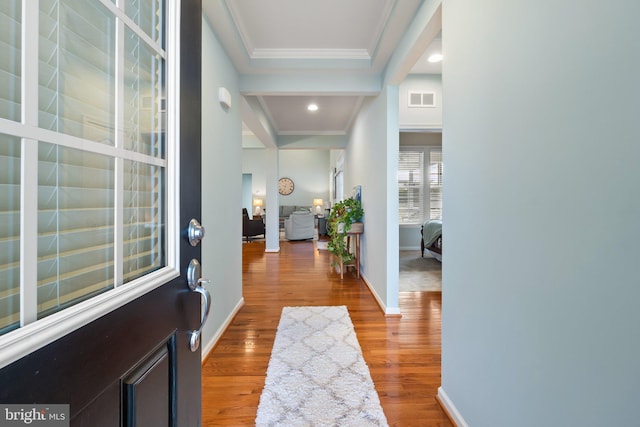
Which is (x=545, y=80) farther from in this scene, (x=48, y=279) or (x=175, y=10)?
(x=48, y=279)

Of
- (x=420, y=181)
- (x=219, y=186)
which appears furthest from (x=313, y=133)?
(x=219, y=186)

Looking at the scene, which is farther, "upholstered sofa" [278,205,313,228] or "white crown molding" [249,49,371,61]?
"upholstered sofa" [278,205,313,228]

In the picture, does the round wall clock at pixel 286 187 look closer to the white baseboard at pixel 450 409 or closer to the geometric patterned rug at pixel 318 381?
the geometric patterned rug at pixel 318 381

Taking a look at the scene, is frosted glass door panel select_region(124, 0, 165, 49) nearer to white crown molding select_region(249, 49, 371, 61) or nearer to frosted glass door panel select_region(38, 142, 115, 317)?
frosted glass door panel select_region(38, 142, 115, 317)

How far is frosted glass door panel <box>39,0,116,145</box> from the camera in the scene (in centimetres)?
48

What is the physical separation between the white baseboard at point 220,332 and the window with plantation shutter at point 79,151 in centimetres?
161

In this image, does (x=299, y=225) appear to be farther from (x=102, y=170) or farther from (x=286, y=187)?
(x=102, y=170)

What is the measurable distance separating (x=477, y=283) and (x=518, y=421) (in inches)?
19.3

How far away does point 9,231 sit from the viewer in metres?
0.42

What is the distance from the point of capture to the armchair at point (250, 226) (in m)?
7.74

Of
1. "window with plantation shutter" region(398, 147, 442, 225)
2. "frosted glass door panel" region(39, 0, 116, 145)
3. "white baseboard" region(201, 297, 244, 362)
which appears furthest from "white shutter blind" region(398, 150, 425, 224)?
"frosted glass door panel" region(39, 0, 116, 145)

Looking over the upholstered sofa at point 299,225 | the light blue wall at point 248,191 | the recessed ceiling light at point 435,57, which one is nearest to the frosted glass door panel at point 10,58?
the recessed ceiling light at point 435,57

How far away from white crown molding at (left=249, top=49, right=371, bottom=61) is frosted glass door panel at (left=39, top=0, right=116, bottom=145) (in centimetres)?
238

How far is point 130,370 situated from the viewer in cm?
59
